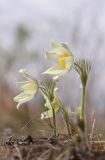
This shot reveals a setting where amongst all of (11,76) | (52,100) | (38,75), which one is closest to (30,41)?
(11,76)

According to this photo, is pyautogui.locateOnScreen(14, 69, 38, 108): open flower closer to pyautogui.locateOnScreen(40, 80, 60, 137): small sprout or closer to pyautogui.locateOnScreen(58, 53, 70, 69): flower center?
pyautogui.locateOnScreen(40, 80, 60, 137): small sprout

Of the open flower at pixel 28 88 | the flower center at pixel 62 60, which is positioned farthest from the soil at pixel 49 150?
the flower center at pixel 62 60

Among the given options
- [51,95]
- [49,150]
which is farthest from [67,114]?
[49,150]

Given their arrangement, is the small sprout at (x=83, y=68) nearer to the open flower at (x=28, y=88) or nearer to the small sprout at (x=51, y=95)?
the small sprout at (x=51, y=95)

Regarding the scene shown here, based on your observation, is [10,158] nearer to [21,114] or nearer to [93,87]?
[21,114]

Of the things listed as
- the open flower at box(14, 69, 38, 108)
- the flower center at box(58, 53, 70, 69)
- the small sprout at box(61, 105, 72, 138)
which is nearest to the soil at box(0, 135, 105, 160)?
the small sprout at box(61, 105, 72, 138)
